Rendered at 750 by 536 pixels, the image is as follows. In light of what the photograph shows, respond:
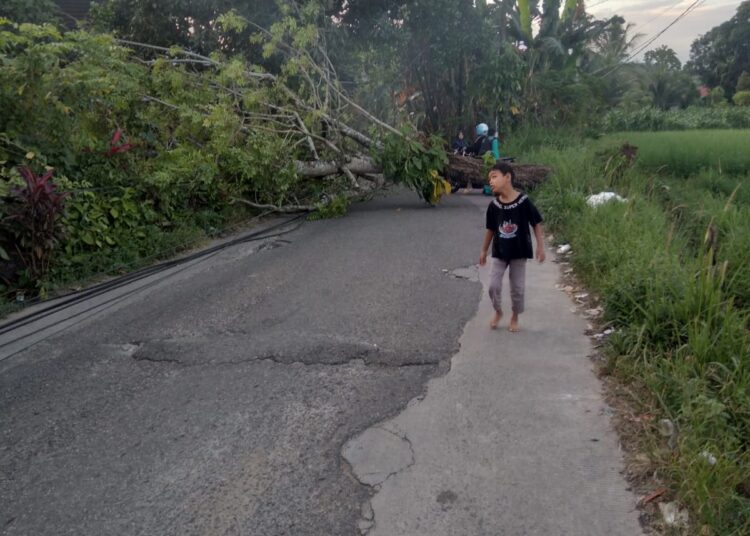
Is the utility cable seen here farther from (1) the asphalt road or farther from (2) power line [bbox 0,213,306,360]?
(1) the asphalt road

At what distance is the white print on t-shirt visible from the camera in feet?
18.3

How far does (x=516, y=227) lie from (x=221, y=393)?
2.69 meters

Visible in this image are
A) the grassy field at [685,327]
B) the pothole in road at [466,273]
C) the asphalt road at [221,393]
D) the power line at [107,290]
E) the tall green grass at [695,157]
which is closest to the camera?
the grassy field at [685,327]

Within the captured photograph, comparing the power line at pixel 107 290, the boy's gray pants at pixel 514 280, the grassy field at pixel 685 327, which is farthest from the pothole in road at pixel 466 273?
the power line at pixel 107 290

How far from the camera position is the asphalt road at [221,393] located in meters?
3.47

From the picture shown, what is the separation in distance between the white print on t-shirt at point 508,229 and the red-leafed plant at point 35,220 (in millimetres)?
5144

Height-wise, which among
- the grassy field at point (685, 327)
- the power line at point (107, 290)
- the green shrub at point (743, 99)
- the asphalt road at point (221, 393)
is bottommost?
the power line at point (107, 290)

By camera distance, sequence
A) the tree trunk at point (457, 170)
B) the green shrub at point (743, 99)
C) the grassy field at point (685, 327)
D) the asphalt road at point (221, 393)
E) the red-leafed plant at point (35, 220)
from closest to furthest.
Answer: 1. the grassy field at point (685, 327)
2. the asphalt road at point (221, 393)
3. the red-leafed plant at point (35, 220)
4. the tree trunk at point (457, 170)
5. the green shrub at point (743, 99)

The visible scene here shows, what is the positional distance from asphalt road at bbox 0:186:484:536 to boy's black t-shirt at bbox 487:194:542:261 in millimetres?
851

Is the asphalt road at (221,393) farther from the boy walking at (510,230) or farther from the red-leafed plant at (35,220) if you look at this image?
the red-leafed plant at (35,220)

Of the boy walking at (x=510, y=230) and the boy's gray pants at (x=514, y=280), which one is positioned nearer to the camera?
the boy walking at (x=510, y=230)

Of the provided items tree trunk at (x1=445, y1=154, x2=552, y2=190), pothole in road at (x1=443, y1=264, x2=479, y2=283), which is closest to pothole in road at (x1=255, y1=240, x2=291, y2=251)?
pothole in road at (x1=443, y1=264, x2=479, y2=283)

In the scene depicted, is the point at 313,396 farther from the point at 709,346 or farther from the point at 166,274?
the point at 166,274

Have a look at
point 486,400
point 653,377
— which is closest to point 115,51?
point 486,400
